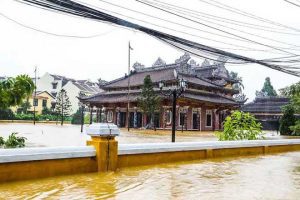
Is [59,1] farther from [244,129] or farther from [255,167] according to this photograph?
[244,129]

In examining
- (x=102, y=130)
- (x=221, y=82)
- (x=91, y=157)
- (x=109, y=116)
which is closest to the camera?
(x=102, y=130)

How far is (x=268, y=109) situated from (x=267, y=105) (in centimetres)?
96

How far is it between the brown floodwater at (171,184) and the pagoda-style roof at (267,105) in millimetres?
50227

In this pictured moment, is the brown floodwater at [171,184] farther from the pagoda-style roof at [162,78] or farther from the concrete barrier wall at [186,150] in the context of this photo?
the pagoda-style roof at [162,78]

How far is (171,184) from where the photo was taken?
6617 mm

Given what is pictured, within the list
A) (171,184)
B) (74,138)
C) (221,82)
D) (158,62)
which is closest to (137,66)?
(158,62)

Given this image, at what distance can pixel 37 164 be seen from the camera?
6633mm

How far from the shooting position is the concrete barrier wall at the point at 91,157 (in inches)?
249

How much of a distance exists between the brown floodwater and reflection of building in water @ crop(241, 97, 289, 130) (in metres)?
47.8

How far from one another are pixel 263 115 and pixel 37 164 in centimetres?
5501

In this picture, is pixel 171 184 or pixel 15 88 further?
pixel 15 88

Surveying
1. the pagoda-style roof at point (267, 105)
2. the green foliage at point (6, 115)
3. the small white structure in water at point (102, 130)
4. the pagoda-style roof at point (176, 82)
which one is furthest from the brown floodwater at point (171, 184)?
A: the green foliage at point (6, 115)

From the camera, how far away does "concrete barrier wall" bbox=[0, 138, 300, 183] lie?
6.32 meters

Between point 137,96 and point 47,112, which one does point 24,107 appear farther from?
point 137,96
